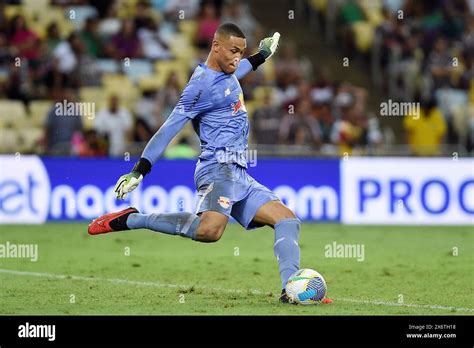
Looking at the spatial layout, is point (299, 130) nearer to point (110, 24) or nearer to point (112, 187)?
point (112, 187)

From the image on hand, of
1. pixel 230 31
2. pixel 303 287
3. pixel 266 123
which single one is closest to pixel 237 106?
pixel 230 31

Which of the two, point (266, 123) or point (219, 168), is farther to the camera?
point (266, 123)

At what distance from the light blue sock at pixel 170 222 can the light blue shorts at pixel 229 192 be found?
0.42ft

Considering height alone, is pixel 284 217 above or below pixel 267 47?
below

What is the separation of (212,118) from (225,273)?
305 cm

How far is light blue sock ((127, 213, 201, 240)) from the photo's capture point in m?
11.5

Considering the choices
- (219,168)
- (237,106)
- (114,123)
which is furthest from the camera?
(114,123)

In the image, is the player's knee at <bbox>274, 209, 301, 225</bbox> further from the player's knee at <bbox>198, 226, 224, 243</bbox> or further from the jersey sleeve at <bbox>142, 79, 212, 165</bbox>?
the jersey sleeve at <bbox>142, 79, 212, 165</bbox>

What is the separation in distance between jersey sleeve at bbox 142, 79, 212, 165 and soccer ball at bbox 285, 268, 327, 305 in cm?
166

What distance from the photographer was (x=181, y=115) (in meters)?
11.4

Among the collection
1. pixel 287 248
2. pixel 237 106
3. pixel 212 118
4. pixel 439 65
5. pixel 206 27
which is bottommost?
pixel 287 248

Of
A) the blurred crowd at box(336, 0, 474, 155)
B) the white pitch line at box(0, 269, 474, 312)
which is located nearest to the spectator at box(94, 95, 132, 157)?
the blurred crowd at box(336, 0, 474, 155)
